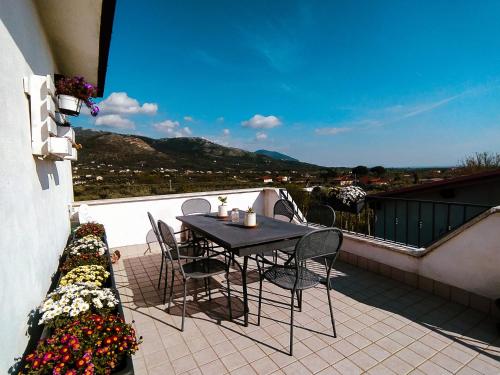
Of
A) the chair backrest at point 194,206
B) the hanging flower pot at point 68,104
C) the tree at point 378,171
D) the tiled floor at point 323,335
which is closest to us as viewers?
the tiled floor at point 323,335

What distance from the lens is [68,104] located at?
2.70 meters

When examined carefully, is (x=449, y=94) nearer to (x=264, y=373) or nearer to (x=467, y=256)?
(x=467, y=256)

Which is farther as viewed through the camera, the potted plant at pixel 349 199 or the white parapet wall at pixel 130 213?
the white parapet wall at pixel 130 213

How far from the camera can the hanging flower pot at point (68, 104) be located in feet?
8.79

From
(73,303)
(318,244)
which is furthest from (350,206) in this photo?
(73,303)

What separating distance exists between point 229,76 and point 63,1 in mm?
14128

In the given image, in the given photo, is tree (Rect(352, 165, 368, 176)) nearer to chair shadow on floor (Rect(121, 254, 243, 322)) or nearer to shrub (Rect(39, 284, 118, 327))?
chair shadow on floor (Rect(121, 254, 243, 322))

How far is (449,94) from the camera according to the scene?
30.2 ft

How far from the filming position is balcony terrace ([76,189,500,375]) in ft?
6.38

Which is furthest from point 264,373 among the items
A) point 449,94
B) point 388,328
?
point 449,94

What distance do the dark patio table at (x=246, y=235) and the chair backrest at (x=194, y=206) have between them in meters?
1.01

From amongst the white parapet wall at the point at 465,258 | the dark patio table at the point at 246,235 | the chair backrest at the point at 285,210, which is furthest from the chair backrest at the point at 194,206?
the white parapet wall at the point at 465,258

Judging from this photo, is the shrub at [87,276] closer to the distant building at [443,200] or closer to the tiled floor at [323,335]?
the tiled floor at [323,335]

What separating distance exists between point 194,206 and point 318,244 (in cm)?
287
